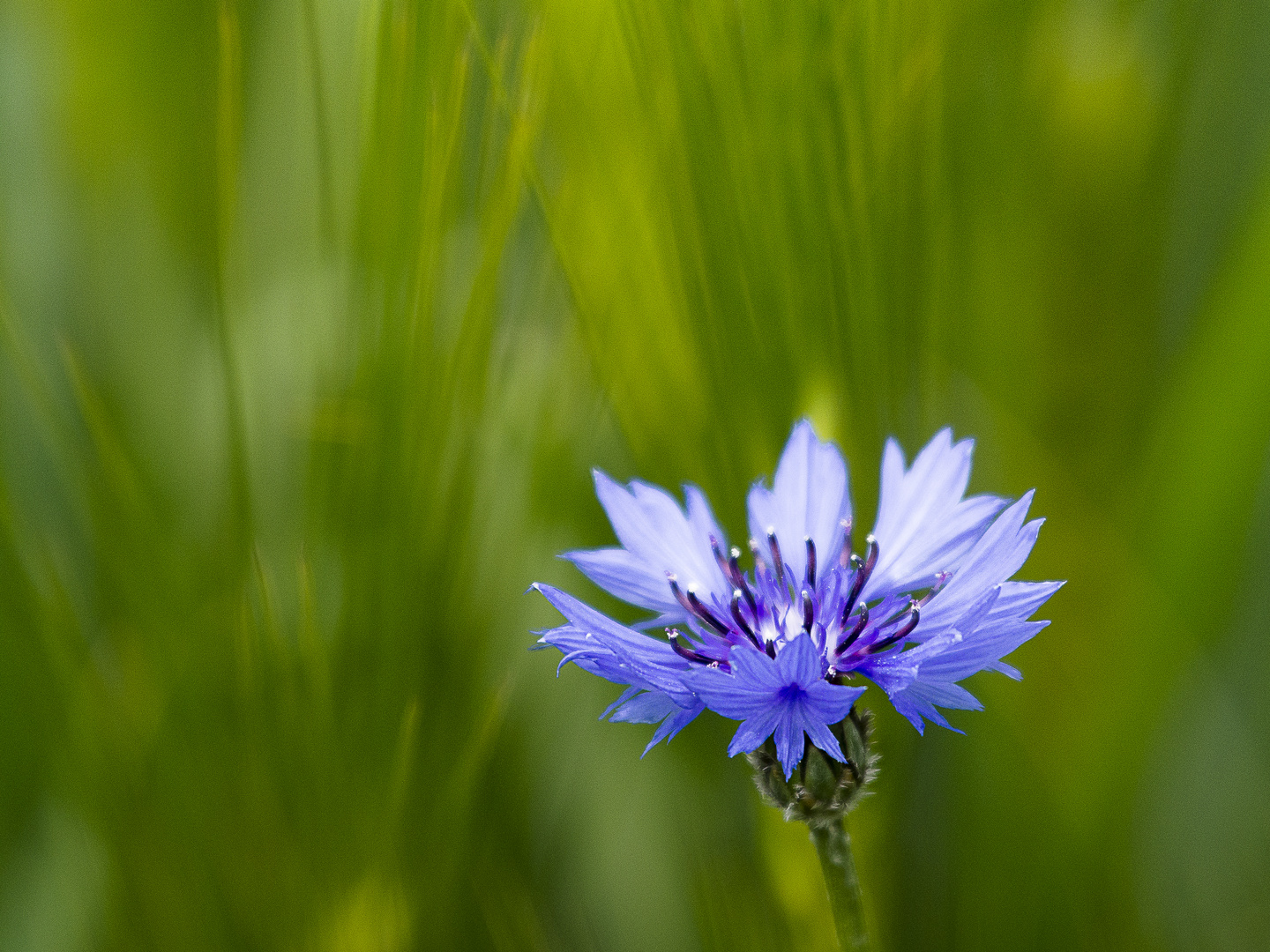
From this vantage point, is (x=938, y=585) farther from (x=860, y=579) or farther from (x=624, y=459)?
(x=624, y=459)

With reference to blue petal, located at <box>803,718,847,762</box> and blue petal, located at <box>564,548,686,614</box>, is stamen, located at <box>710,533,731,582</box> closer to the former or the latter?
blue petal, located at <box>564,548,686,614</box>

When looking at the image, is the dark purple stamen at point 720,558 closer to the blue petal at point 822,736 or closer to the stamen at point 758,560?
the stamen at point 758,560

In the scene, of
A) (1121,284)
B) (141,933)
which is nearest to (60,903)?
(141,933)

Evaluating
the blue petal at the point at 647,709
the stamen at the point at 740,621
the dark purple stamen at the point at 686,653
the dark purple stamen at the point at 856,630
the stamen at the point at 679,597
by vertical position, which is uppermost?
the stamen at the point at 679,597

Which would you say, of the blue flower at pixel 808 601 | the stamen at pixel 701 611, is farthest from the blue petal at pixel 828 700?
the stamen at pixel 701 611

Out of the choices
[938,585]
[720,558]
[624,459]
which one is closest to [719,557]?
[720,558]

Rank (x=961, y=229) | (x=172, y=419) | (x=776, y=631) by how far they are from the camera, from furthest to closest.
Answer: (x=172, y=419) < (x=961, y=229) < (x=776, y=631)

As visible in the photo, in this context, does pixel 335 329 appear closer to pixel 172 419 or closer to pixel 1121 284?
pixel 172 419

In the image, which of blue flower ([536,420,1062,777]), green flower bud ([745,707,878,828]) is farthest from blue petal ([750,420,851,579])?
green flower bud ([745,707,878,828])
